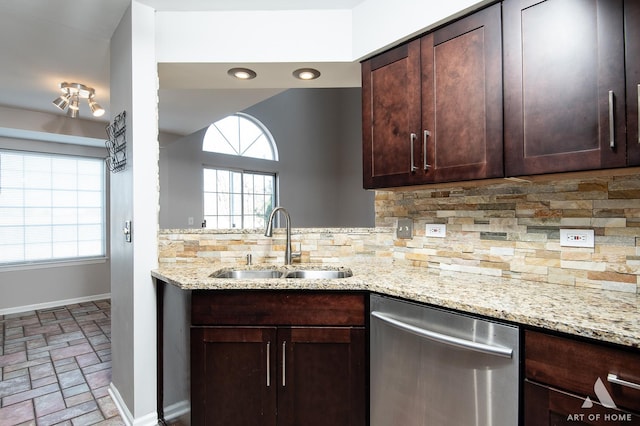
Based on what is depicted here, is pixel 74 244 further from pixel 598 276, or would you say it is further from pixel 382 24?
pixel 598 276

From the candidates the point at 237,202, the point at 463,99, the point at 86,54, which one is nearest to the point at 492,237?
the point at 463,99

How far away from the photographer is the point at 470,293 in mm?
1332

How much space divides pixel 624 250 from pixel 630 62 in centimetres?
72

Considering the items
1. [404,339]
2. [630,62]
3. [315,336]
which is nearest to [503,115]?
[630,62]

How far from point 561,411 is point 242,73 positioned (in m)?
2.29

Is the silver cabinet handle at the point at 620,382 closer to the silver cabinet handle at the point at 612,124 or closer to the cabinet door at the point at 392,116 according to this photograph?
the silver cabinet handle at the point at 612,124

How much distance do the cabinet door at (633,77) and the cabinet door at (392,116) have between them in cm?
76

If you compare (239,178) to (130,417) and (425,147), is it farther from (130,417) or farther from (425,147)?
(425,147)

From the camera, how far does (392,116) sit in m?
1.73

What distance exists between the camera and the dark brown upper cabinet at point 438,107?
141 centimetres

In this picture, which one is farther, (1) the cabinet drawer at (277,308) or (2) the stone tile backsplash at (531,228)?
(1) the cabinet drawer at (277,308)

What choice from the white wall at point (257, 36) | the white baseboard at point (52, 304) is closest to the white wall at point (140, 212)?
the white wall at point (257, 36)

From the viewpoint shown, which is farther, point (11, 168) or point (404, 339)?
point (11, 168)

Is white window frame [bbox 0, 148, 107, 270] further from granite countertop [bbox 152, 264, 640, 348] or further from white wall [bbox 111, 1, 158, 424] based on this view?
granite countertop [bbox 152, 264, 640, 348]
